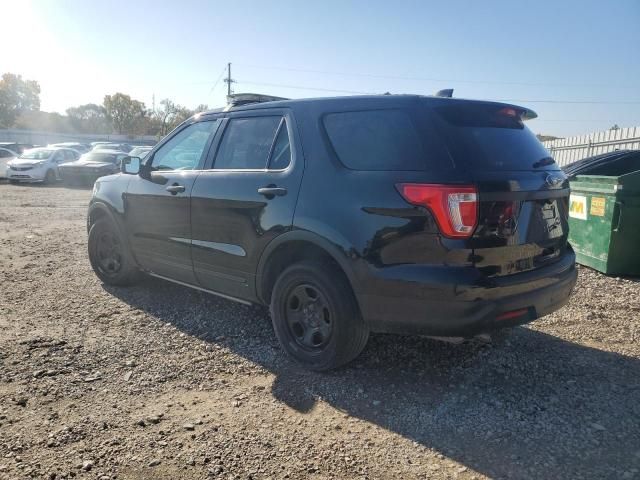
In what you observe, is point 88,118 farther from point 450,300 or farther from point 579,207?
point 450,300

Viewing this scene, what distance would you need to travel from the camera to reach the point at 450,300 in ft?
9.15

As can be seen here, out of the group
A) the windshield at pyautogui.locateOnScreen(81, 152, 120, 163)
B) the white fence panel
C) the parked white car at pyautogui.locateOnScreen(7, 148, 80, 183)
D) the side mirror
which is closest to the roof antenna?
the side mirror

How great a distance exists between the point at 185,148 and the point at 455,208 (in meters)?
2.76

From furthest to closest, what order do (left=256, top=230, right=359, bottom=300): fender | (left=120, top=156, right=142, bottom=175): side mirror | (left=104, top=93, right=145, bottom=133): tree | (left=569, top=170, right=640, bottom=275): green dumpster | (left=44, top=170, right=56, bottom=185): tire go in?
(left=104, top=93, right=145, bottom=133): tree
(left=44, top=170, right=56, bottom=185): tire
(left=569, top=170, right=640, bottom=275): green dumpster
(left=120, top=156, right=142, bottom=175): side mirror
(left=256, top=230, right=359, bottom=300): fender

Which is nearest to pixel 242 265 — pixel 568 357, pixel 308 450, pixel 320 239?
pixel 320 239

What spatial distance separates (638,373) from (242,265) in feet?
9.72

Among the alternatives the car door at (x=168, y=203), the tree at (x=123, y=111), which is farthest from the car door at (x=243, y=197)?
the tree at (x=123, y=111)

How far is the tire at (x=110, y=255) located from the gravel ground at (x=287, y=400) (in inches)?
16.1

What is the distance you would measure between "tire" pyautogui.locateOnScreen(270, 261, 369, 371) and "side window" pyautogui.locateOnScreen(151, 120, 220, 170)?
1.55m

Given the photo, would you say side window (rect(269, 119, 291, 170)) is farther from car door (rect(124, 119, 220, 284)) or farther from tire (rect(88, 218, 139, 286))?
tire (rect(88, 218, 139, 286))

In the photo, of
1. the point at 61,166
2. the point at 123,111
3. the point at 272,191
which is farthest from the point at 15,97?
the point at 272,191

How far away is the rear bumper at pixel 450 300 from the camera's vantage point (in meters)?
2.78

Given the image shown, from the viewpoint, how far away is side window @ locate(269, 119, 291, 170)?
3582 millimetres

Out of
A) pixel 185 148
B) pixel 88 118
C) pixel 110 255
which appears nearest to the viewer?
pixel 185 148
